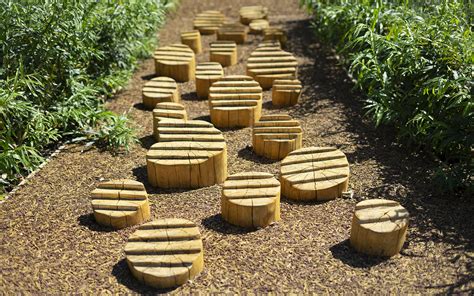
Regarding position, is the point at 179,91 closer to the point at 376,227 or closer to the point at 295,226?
the point at 295,226

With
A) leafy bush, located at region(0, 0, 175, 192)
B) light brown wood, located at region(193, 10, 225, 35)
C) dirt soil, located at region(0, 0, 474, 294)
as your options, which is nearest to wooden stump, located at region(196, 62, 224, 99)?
dirt soil, located at region(0, 0, 474, 294)

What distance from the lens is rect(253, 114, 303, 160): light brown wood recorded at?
527cm

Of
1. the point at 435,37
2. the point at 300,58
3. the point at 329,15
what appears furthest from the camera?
the point at 300,58

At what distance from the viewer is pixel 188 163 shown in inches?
187

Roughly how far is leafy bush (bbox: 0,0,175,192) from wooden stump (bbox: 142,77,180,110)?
51 centimetres

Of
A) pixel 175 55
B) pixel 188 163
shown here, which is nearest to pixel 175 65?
pixel 175 55

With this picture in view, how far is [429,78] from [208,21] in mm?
5333

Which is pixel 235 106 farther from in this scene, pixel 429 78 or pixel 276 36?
pixel 276 36

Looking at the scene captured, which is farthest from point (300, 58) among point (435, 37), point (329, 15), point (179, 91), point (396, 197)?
point (396, 197)

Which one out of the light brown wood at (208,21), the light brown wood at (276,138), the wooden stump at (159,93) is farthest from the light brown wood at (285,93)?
the light brown wood at (208,21)

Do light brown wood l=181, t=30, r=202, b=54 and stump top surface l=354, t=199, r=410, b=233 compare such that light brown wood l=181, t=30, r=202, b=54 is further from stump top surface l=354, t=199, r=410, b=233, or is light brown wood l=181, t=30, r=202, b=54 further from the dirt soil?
stump top surface l=354, t=199, r=410, b=233

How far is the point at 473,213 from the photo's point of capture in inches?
171

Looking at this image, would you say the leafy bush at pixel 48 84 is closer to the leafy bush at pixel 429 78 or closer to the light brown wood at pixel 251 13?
the leafy bush at pixel 429 78

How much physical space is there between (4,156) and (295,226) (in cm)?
251
